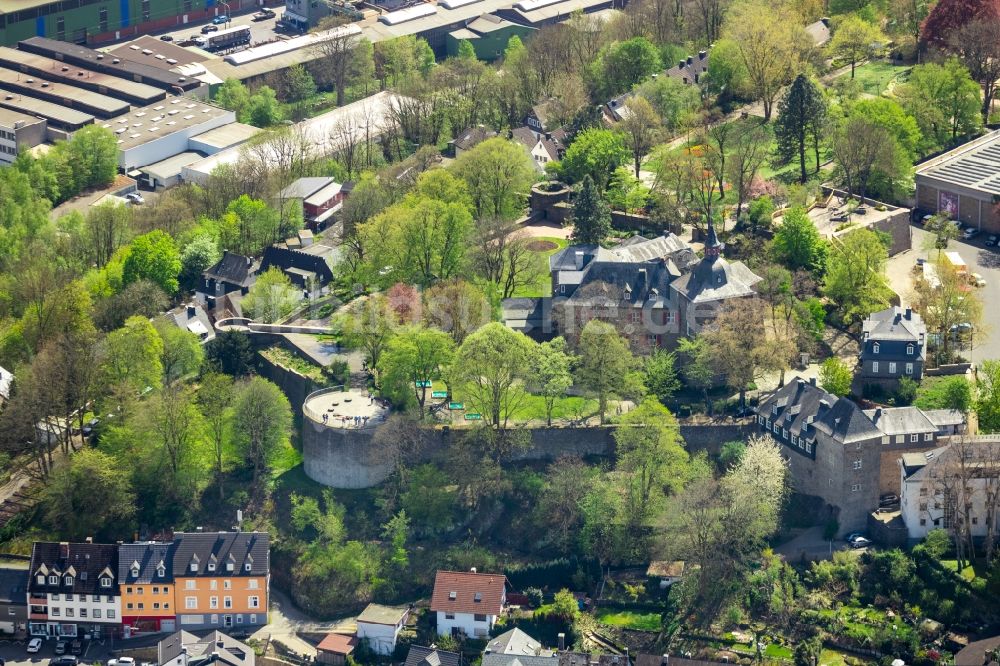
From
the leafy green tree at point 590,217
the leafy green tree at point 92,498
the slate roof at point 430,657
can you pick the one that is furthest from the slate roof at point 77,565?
the leafy green tree at point 590,217

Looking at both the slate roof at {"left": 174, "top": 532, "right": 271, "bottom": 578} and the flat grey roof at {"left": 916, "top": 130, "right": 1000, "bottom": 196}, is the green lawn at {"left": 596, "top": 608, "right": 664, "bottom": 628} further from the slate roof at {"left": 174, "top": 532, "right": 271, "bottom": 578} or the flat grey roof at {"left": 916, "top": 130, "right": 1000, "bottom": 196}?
the flat grey roof at {"left": 916, "top": 130, "right": 1000, "bottom": 196}

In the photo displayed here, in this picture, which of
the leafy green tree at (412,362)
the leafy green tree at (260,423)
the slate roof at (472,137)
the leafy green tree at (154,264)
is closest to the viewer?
the leafy green tree at (412,362)

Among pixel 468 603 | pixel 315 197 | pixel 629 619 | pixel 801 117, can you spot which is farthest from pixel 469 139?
pixel 629 619

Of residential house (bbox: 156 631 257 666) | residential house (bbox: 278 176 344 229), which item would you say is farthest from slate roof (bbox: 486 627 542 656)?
residential house (bbox: 278 176 344 229)

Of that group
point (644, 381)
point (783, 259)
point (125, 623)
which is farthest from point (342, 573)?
point (783, 259)

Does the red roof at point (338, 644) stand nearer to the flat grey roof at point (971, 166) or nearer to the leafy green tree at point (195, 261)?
the leafy green tree at point (195, 261)

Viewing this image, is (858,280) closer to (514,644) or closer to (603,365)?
(603,365)
